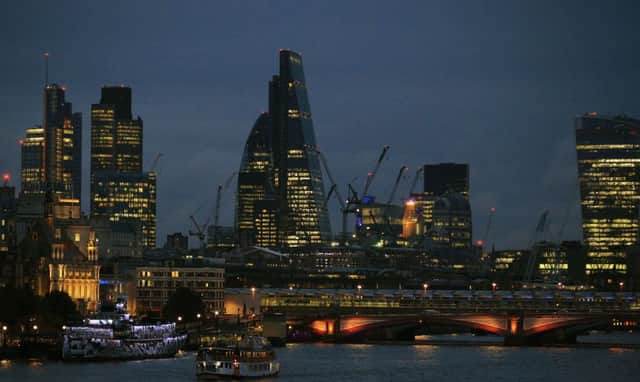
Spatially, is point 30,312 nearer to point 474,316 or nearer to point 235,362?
point 235,362

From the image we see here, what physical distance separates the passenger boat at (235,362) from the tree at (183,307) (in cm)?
5534

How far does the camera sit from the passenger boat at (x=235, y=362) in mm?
122875

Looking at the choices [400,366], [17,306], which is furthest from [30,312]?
[400,366]

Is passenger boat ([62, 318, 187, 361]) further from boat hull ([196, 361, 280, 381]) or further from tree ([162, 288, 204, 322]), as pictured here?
tree ([162, 288, 204, 322])

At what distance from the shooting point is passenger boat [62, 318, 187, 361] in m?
140

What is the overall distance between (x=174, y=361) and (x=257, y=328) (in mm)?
28833

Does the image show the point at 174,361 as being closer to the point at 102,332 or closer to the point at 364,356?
the point at 102,332

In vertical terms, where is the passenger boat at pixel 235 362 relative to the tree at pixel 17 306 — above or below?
below

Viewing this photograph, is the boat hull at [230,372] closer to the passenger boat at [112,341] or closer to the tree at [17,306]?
the passenger boat at [112,341]

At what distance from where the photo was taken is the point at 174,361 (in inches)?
5541

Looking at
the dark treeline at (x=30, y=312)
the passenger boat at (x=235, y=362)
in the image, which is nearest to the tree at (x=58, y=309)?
the dark treeline at (x=30, y=312)

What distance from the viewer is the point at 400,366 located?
456 ft

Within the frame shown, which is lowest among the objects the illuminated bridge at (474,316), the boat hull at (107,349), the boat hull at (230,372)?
the boat hull at (230,372)

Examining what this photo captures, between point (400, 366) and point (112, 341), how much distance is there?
23.6 meters
